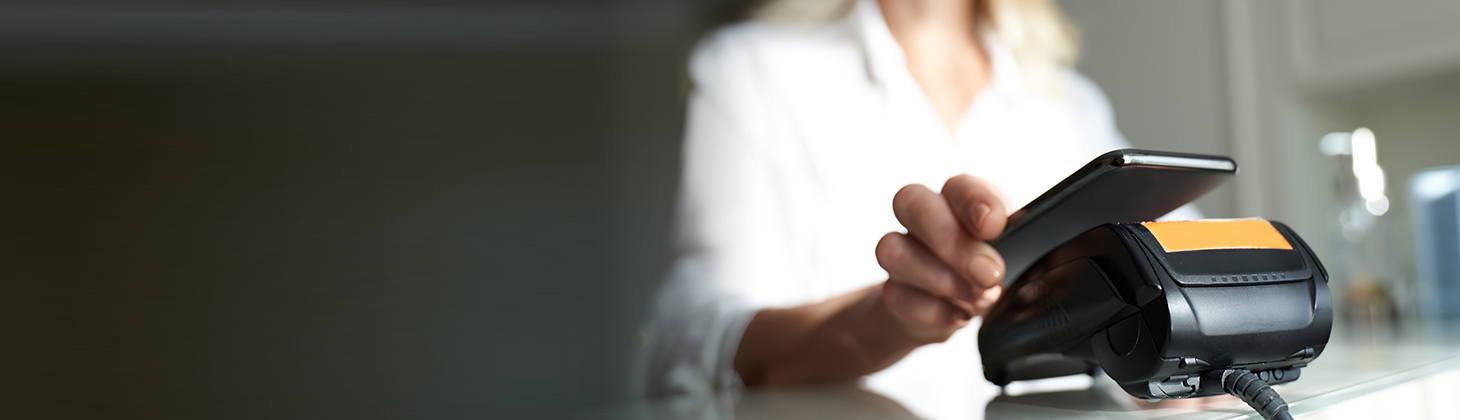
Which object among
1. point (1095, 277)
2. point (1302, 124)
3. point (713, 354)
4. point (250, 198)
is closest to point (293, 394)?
point (250, 198)

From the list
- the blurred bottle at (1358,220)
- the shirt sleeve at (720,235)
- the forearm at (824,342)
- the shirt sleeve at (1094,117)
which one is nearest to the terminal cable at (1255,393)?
the forearm at (824,342)

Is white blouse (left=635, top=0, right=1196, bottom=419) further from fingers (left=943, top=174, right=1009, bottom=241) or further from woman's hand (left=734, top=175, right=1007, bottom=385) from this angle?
fingers (left=943, top=174, right=1009, bottom=241)

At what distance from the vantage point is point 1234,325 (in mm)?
239

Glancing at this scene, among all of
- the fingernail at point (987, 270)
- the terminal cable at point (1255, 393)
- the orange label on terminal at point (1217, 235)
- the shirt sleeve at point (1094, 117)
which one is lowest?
the terminal cable at point (1255, 393)

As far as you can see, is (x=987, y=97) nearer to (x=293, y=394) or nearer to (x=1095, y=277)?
(x=1095, y=277)

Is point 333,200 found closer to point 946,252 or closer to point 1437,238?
point 946,252

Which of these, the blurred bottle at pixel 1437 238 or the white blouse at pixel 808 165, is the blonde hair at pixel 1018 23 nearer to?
the white blouse at pixel 808 165

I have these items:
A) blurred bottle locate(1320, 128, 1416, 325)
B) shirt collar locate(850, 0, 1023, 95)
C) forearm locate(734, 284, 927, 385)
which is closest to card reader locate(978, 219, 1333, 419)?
forearm locate(734, 284, 927, 385)

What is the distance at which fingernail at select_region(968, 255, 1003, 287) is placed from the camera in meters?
0.31

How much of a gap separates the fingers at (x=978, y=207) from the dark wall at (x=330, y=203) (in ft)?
4.92

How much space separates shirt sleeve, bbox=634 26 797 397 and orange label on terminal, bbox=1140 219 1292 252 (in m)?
0.43

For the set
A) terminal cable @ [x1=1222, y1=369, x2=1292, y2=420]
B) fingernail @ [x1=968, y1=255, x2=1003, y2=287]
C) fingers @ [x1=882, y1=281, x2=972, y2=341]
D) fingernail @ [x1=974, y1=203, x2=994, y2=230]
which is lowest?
terminal cable @ [x1=1222, y1=369, x2=1292, y2=420]

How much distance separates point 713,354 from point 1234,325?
477 millimetres

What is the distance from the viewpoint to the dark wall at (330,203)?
5.40ft
